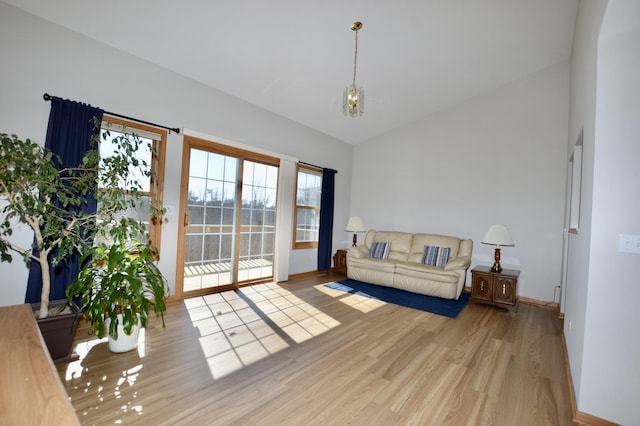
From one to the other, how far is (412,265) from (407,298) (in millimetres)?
598

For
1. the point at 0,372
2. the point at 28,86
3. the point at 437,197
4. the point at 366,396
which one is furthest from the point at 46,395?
the point at 437,197

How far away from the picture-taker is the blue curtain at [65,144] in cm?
264

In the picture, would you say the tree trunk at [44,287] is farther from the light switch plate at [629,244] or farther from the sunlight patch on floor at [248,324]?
the light switch plate at [629,244]

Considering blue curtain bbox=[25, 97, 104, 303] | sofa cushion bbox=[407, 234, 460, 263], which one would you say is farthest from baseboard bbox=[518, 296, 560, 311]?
blue curtain bbox=[25, 97, 104, 303]

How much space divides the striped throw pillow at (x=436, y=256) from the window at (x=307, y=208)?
2.14 meters

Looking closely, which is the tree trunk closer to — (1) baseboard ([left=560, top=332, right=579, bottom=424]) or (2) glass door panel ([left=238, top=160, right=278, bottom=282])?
(2) glass door panel ([left=238, top=160, right=278, bottom=282])

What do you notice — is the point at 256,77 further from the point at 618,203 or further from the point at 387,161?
the point at 618,203

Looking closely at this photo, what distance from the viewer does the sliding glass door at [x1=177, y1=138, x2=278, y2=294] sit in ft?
12.8

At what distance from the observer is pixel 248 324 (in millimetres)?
3061

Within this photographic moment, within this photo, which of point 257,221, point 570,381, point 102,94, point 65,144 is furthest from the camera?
point 257,221

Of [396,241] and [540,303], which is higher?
[396,241]

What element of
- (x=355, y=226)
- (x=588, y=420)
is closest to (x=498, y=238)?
(x=355, y=226)

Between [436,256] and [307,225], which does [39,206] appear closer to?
[307,225]

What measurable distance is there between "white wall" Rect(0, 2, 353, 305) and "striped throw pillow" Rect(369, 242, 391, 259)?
2.55 meters
